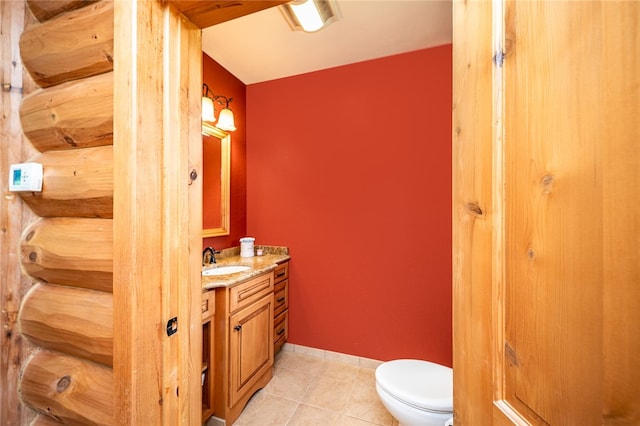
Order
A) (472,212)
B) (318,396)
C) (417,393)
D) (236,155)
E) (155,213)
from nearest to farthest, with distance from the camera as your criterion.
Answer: (472,212)
(155,213)
(417,393)
(318,396)
(236,155)

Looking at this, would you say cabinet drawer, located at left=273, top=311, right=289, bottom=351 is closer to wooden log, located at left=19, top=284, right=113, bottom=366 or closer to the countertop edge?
the countertop edge

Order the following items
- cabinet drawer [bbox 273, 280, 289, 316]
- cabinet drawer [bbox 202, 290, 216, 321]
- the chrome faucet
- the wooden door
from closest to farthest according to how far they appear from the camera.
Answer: the wooden door
cabinet drawer [bbox 202, 290, 216, 321]
the chrome faucet
cabinet drawer [bbox 273, 280, 289, 316]

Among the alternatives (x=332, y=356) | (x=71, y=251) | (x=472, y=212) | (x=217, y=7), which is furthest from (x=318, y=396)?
(x=217, y=7)

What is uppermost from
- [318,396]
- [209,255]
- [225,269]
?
[209,255]

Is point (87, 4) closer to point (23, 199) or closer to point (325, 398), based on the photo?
point (23, 199)

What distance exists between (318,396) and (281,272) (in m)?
1.01

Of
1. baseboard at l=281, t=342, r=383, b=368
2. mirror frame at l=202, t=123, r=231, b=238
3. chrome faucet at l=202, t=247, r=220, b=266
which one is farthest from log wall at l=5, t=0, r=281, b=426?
baseboard at l=281, t=342, r=383, b=368

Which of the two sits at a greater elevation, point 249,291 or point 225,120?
point 225,120

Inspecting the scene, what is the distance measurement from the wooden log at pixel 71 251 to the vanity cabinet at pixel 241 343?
801mm

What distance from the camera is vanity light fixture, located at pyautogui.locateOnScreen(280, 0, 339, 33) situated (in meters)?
1.55

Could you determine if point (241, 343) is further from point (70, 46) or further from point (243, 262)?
point (70, 46)

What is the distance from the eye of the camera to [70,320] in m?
0.84

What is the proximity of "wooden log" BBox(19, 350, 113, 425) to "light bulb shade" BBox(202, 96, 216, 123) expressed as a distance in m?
1.74

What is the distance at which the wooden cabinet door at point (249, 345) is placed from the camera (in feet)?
5.31
